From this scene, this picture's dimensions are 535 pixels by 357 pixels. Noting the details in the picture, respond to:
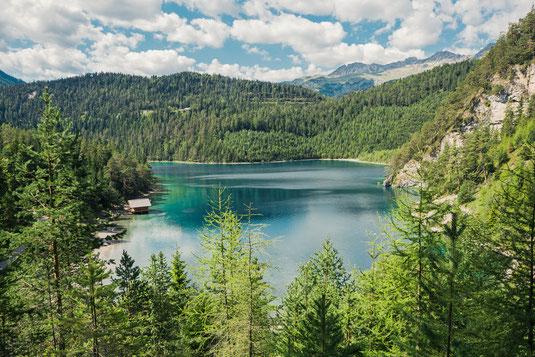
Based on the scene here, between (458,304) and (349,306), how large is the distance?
24.1 ft

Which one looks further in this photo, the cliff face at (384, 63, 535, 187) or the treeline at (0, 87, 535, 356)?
the cliff face at (384, 63, 535, 187)

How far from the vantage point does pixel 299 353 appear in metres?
9.25

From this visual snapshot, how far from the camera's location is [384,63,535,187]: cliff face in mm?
83375

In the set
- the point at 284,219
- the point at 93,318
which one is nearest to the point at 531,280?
the point at 93,318

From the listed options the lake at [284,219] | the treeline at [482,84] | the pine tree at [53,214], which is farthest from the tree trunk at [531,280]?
the treeline at [482,84]

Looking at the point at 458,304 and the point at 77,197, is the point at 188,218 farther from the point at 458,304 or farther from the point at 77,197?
the point at 458,304

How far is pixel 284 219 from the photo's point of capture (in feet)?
203

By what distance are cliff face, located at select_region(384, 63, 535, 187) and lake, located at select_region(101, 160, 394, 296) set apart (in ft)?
74.4

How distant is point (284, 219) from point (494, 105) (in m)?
73.6

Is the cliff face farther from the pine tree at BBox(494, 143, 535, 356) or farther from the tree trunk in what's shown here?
the tree trunk

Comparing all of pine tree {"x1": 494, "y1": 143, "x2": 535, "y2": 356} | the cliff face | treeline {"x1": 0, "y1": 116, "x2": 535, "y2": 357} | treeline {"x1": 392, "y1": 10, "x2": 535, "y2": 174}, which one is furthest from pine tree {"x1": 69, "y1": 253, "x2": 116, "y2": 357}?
treeline {"x1": 392, "y1": 10, "x2": 535, "y2": 174}

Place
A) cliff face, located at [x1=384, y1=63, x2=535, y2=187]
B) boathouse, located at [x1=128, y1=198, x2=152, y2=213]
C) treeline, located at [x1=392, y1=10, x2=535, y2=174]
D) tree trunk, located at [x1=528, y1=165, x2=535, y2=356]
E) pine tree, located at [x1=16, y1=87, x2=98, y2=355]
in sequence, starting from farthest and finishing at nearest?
treeline, located at [x1=392, y1=10, x2=535, y2=174] → cliff face, located at [x1=384, y1=63, x2=535, y2=187] → boathouse, located at [x1=128, y1=198, x2=152, y2=213] → pine tree, located at [x1=16, y1=87, x2=98, y2=355] → tree trunk, located at [x1=528, y1=165, x2=535, y2=356]

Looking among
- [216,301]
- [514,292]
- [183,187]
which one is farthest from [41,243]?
[183,187]

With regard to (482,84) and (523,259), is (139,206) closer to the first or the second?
(523,259)
